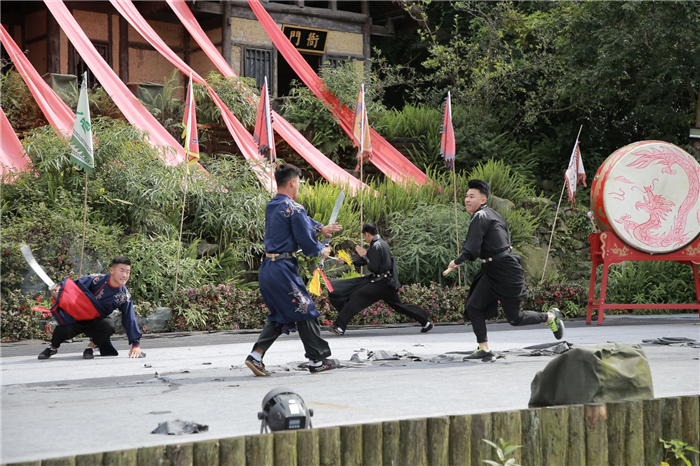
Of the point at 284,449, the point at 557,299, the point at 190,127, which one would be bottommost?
the point at 557,299

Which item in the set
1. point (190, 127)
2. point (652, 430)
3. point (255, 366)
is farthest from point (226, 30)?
point (652, 430)

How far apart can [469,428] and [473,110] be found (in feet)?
47.9

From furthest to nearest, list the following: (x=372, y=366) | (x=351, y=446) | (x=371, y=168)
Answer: (x=371, y=168) → (x=372, y=366) → (x=351, y=446)

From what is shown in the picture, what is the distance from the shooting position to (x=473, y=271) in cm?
1285

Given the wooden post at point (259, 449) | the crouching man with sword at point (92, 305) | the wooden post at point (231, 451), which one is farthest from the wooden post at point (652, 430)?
the crouching man with sword at point (92, 305)

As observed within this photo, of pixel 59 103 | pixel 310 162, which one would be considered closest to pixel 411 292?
pixel 310 162

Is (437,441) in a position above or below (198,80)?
below

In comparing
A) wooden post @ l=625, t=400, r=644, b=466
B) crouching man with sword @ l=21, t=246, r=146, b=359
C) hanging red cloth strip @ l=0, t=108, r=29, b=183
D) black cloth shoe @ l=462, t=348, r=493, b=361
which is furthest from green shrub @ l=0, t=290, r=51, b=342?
wooden post @ l=625, t=400, r=644, b=466

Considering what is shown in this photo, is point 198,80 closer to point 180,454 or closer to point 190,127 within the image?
point 190,127

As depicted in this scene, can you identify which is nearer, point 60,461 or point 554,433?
point 60,461

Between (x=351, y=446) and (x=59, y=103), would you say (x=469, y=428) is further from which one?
(x=59, y=103)

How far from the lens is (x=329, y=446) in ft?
11.2

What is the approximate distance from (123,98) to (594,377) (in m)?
11.1

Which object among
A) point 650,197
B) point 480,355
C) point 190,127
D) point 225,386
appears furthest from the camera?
point 190,127
